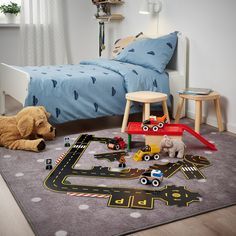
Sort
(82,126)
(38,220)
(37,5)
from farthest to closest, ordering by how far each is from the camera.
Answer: (37,5) < (82,126) < (38,220)

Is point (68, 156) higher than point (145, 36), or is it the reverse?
point (145, 36)

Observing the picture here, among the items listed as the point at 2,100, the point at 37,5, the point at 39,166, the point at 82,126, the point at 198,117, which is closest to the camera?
the point at 39,166

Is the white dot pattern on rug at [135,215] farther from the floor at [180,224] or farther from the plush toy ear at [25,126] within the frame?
the plush toy ear at [25,126]

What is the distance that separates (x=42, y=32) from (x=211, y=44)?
7.43 ft

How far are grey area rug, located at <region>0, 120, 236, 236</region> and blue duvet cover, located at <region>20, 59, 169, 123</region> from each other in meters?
0.42

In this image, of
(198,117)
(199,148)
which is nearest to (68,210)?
(199,148)

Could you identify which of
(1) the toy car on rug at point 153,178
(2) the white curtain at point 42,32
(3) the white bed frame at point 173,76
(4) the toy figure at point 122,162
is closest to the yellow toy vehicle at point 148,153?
(4) the toy figure at point 122,162

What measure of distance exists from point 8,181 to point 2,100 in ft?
5.56

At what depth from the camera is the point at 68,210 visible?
65.5 inches

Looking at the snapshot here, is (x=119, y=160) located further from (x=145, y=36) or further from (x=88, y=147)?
(x=145, y=36)

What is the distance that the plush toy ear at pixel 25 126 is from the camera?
2.53 m

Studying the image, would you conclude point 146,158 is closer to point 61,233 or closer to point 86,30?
point 61,233

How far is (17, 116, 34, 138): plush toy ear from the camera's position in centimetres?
253

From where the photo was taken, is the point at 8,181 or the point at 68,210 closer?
the point at 68,210
